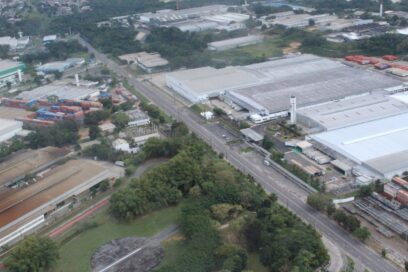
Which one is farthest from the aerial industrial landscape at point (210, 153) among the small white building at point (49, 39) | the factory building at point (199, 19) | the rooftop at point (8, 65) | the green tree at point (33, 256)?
the factory building at point (199, 19)

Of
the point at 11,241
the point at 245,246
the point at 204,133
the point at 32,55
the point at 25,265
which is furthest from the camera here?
the point at 32,55

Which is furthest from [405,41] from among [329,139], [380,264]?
[380,264]

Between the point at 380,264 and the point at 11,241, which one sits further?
the point at 11,241

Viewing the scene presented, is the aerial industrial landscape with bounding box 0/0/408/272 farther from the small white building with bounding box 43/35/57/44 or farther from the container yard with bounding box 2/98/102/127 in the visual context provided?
the small white building with bounding box 43/35/57/44

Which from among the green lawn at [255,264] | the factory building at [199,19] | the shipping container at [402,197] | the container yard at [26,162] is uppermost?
the factory building at [199,19]

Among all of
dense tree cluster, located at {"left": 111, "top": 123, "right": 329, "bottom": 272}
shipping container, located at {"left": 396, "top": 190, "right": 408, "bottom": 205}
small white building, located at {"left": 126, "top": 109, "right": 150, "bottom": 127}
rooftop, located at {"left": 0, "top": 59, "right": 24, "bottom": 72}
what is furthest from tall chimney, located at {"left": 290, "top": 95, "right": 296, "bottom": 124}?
rooftop, located at {"left": 0, "top": 59, "right": 24, "bottom": 72}

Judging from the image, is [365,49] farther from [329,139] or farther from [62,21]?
[62,21]

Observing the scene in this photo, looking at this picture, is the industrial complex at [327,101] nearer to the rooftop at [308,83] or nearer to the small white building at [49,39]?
the rooftop at [308,83]

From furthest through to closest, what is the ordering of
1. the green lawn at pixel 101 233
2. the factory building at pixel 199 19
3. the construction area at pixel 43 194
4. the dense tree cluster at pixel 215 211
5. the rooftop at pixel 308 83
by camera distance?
the factory building at pixel 199 19
the rooftop at pixel 308 83
the construction area at pixel 43 194
the green lawn at pixel 101 233
the dense tree cluster at pixel 215 211
